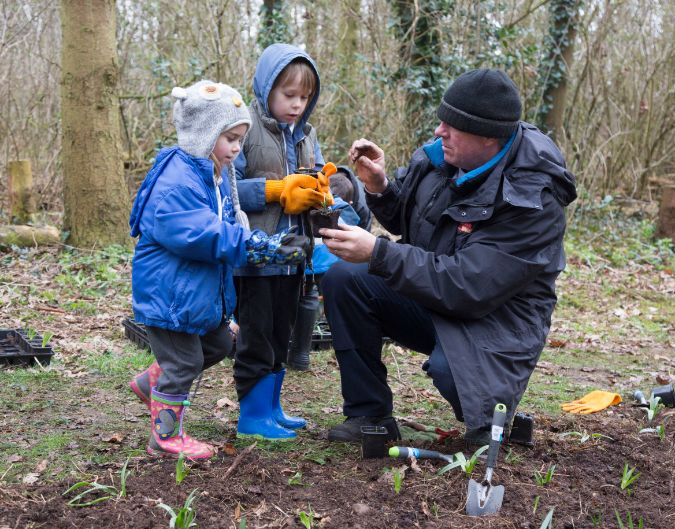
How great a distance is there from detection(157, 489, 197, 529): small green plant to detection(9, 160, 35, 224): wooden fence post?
22.1 ft

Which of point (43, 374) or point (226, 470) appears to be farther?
point (43, 374)

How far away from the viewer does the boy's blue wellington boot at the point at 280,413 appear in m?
3.86

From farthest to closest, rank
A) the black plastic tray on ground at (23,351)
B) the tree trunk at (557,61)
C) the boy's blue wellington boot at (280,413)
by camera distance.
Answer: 1. the tree trunk at (557,61)
2. the black plastic tray on ground at (23,351)
3. the boy's blue wellington boot at (280,413)

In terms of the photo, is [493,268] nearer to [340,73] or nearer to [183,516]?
[183,516]

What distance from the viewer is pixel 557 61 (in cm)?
1227

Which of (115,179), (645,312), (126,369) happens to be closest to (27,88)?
(115,179)

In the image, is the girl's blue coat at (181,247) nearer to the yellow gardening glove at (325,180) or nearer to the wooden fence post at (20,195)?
the yellow gardening glove at (325,180)

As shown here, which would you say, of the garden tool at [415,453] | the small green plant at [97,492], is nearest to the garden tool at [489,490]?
the garden tool at [415,453]

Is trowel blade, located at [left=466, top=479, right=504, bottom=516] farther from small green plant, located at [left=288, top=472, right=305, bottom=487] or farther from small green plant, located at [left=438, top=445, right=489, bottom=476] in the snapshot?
small green plant, located at [left=288, top=472, right=305, bottom=487]

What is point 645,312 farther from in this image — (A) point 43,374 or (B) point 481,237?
(A) point 43,374

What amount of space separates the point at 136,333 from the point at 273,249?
258cm

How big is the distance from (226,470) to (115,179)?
5.10m

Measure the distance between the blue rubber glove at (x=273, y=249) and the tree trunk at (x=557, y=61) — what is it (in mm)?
9710

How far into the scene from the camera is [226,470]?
10.3 ft
